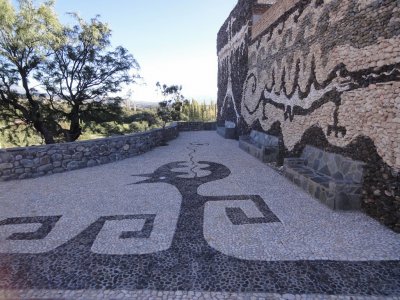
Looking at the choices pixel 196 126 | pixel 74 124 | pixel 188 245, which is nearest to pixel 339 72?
pixel 188 245

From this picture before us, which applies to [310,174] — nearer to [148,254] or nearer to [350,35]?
[350,35]

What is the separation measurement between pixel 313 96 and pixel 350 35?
169 cm

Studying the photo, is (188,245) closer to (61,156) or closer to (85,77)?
(61,156)

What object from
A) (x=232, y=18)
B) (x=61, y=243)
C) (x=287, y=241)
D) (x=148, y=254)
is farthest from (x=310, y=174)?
(x=232, y=18)

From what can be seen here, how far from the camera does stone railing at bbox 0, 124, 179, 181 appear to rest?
6.84 m

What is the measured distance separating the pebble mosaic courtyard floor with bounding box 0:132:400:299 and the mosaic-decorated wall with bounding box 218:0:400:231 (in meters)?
1.16

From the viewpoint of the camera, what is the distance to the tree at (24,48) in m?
10.1

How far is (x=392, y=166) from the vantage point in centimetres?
395

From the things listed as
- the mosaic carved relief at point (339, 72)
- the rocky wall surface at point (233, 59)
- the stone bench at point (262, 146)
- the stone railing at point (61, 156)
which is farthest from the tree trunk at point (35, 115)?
the mosaic carved relief at point (339, 72)

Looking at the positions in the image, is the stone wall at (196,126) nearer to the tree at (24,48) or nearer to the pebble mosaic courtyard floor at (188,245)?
the tree at (24,48)

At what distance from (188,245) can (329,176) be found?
12.2 ft

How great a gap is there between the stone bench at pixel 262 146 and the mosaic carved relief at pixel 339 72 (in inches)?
25.2

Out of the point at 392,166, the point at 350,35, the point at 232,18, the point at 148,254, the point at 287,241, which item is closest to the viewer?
the point at 148,254

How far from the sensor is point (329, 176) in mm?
5574
